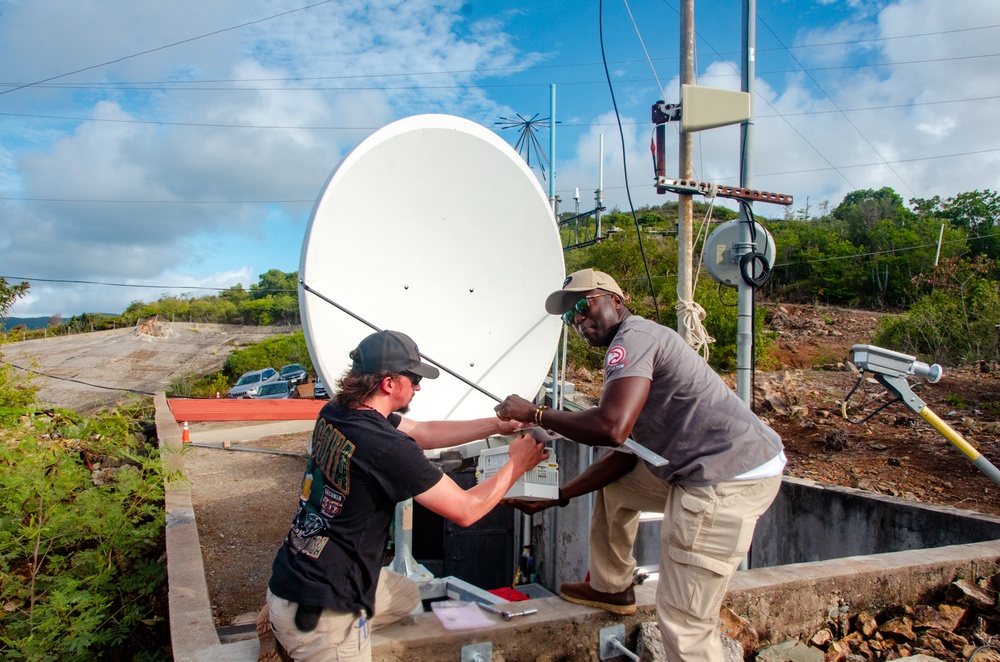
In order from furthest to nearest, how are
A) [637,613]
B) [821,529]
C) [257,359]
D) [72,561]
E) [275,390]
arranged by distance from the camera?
[257,359], [275,390], [821,529], [72,561], [637,613]

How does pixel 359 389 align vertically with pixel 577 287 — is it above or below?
below

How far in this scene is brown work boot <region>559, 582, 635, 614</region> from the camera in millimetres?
2959

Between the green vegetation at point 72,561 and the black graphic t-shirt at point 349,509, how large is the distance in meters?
1.99

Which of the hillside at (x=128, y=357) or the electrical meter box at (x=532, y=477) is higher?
the electrical meter box at (x=532, y=477)

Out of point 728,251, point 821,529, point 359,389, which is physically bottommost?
point 821,529

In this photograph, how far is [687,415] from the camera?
2.63 metres

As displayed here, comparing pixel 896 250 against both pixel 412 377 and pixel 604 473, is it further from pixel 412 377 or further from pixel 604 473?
pixel 412 377

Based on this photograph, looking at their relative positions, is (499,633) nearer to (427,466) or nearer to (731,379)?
(427,466)

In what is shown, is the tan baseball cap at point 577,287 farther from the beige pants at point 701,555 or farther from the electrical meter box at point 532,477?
the beige pants at point 701,555

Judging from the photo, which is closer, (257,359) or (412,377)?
(412,377)

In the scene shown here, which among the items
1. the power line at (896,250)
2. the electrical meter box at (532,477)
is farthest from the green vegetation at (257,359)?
the electrical meter box at (532,477)

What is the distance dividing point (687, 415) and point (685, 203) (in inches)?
131

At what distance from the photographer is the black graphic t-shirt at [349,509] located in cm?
221

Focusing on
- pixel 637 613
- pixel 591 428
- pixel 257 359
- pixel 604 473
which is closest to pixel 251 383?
pixel 257 359
